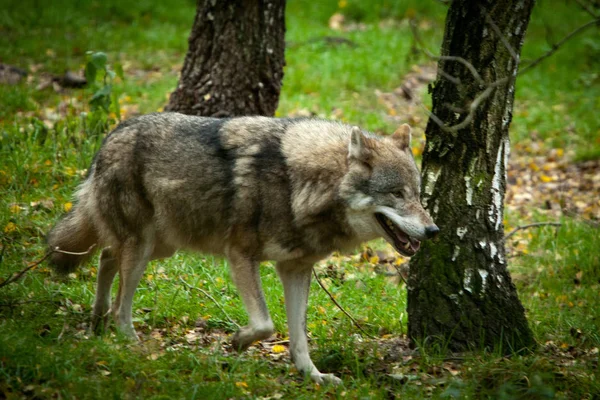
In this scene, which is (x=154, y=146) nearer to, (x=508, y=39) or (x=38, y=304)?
(x=38, y=304)

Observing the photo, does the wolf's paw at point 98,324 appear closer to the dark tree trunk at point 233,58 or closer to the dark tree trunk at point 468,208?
the dark tree trunk at point 468,208

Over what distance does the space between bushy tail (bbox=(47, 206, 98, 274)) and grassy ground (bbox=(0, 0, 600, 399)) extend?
300mm

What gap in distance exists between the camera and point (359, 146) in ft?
15.5

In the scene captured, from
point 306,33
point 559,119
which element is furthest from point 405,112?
point 306,33

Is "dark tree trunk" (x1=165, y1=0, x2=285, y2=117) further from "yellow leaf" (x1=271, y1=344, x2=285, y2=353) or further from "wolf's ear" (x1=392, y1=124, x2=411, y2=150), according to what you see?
"yellow leaf" (x1=271, y1=344, x2=285, y2=353)

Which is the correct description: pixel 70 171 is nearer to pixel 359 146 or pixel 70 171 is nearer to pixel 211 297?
pixel 211 297

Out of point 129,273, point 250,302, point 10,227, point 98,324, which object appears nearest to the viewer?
point 250,302

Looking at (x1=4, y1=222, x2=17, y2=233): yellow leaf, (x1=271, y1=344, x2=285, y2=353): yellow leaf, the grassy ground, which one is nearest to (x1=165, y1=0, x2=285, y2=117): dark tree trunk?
the grassy ground

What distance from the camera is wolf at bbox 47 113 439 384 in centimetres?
477

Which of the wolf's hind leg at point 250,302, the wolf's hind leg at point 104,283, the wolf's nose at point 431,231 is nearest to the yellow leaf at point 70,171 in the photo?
the wolf's hind leg at point 104,283

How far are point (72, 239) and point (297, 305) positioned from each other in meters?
1.83

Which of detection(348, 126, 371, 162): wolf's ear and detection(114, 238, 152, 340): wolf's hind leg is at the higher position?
detection(348, 126, 371, 162): wolf's ear

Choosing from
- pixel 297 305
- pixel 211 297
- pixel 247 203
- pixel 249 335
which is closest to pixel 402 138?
pixel 247 203

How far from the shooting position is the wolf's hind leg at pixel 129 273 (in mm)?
5191
